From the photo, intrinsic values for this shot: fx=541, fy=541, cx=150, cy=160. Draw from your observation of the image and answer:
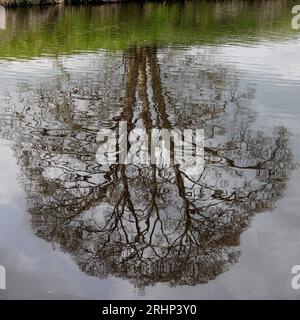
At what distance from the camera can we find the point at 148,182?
25.0 ft

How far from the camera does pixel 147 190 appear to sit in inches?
290

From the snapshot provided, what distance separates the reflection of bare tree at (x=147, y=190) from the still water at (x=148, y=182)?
0.02 meters

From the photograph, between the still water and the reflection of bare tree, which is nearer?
the still water

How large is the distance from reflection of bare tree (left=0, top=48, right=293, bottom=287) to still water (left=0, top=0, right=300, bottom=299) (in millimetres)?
21

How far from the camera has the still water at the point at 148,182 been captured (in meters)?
5.48

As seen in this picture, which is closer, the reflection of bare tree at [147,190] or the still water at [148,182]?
the still water at [148,182]

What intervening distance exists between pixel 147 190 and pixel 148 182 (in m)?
0.26

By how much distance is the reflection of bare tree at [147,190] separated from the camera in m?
5.81

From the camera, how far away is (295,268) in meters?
5.61

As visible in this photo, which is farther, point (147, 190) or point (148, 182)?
point (148, 182)

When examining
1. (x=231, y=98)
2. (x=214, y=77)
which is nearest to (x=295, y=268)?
(x=231, y=98)

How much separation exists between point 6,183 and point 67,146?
1610mm

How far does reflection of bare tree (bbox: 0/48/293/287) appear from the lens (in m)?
5.81

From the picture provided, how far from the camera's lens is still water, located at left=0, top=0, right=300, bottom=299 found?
5480 mm
